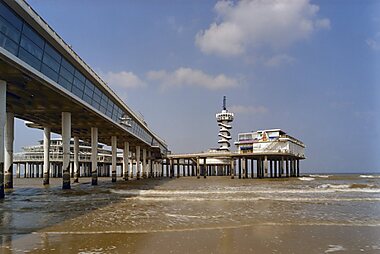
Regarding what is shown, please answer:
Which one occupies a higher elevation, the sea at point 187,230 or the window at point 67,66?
the window at point 67,66

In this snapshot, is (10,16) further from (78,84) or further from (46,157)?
(46,157)

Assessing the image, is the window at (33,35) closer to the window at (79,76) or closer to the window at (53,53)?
the window at (53,53)

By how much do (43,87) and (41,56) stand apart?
7.97 ft

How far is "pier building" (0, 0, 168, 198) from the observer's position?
17547 mm

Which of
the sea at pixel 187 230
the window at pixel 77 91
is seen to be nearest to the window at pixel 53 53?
the window at pixel 77 91

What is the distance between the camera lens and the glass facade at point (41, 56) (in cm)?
1688

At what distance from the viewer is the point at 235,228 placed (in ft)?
36.9

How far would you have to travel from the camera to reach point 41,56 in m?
20.8

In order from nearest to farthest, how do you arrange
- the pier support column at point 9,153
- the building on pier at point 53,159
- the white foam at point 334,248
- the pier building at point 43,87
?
the white foam at point 334,248 → the pier building at point 43,87 → the pier support column at point 9,153 → the building on pier at point 53,159

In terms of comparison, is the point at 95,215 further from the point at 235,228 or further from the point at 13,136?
the point at 13,136

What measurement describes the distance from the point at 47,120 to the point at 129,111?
1152 cm

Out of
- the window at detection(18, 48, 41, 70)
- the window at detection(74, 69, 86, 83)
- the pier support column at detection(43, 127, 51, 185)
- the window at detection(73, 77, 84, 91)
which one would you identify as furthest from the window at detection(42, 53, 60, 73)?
the pier support column at detection(43, 127, 51, 185)

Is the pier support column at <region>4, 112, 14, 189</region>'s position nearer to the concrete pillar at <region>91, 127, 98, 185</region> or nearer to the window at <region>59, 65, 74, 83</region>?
→ the window at <region>59, 65, 74, 83</region>

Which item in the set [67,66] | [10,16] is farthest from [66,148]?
[10,16]
